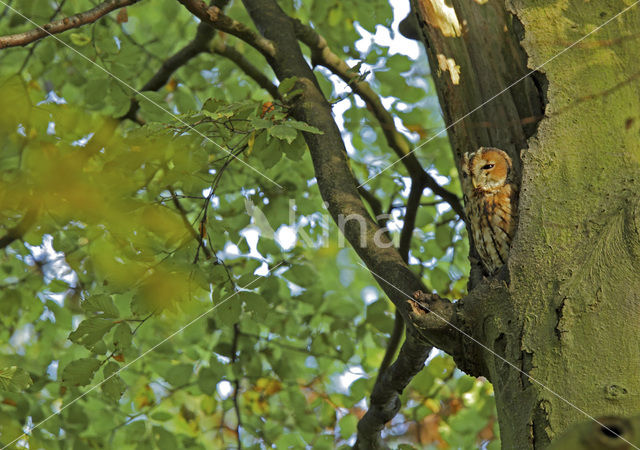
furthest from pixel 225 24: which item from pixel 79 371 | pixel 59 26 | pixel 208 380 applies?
pixel 208 380

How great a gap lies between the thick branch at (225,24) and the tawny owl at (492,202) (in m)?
1.08

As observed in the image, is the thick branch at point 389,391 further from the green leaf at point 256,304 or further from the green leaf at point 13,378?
the green leaf at point 13,378

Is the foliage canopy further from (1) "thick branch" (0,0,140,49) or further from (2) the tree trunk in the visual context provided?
(2) the tree trunk

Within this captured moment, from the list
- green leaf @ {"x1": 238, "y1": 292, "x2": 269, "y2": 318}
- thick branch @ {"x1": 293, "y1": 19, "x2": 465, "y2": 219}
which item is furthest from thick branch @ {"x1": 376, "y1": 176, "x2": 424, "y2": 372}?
green leaf @ {"x1": 238, "y1": 292, "x2": 269, "y2": 318}

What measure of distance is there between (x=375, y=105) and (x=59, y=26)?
1.94 meters

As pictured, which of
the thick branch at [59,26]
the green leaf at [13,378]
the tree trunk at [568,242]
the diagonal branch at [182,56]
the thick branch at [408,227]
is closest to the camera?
the tree trunk at [568,242]

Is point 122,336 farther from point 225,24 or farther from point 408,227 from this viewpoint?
point 408,227

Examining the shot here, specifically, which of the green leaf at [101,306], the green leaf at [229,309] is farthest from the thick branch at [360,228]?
the green leaf at [101,306]

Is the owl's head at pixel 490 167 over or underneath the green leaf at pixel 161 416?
over

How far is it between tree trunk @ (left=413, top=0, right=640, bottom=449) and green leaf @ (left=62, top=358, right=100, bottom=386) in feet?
4.92

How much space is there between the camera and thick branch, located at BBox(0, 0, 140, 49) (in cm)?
212

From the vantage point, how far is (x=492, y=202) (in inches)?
89.2

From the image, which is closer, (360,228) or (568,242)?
(568,242)

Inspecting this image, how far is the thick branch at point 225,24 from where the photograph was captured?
99.7 inches
